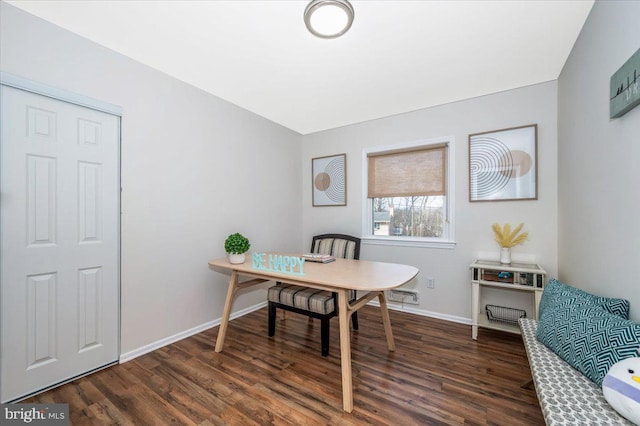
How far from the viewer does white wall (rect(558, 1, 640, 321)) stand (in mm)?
1294

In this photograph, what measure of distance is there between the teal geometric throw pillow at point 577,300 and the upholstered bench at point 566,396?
32 cm

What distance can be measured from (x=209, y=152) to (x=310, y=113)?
4.35 ft

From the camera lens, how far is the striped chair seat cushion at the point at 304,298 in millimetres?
2223

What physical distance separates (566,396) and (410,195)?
7.72ft

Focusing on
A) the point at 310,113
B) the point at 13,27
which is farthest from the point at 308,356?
the point at 13,27

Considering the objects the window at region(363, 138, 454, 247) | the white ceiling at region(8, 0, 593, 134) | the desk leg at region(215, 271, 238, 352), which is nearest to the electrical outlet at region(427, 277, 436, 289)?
the window at region(363, 138, 454, 247)

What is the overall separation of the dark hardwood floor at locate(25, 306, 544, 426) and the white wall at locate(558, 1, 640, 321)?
0.88m

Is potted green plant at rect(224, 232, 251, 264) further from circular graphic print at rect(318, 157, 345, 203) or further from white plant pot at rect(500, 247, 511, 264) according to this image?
white plant pot at rect(500, 247, 511, 264)

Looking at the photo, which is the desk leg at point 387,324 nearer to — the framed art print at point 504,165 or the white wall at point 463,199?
the white wall at point 463,199

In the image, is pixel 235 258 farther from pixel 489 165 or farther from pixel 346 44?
pixel 489 165

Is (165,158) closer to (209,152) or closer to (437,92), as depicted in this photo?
(209,152)

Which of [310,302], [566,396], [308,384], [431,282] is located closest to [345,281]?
Result: [310,302]

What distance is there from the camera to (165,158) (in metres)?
2.44
